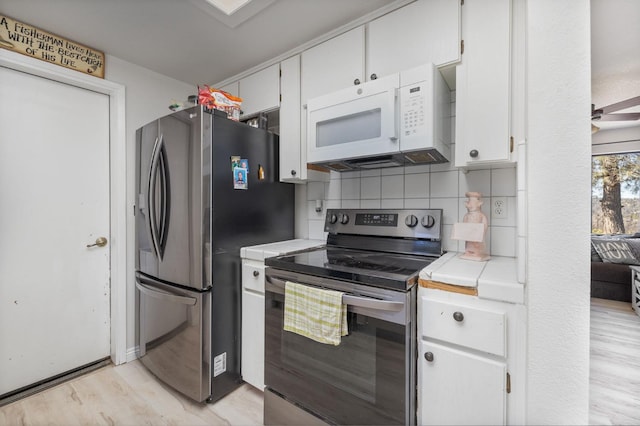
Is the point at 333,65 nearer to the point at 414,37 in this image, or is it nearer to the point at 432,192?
the point at 414,37

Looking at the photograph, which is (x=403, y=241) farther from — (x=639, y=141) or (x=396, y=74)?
(x=639, y=141)

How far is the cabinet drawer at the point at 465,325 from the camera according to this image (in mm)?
969

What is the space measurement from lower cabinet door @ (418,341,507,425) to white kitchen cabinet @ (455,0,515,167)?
83 centimetres

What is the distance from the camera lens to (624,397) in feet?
4.63

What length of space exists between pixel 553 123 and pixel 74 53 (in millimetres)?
2652

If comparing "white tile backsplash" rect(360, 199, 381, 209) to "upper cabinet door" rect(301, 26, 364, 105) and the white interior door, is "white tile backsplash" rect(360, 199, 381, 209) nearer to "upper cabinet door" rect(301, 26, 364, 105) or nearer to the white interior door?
"upper cabinet door" rect(301, 26, 364, 105)

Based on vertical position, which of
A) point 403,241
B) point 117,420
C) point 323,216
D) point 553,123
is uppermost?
point 553,123

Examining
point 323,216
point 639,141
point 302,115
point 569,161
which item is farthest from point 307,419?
point 639,141

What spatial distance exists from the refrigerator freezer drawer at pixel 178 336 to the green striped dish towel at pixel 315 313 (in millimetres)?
552

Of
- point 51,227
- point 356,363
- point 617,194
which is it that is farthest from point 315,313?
point 617,194

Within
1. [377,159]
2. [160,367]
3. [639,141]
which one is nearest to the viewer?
[377,159]

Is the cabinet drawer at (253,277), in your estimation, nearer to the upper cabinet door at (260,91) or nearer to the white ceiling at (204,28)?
the upper cabinet door at (260,91)

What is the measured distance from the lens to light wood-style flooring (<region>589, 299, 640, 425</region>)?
128cm

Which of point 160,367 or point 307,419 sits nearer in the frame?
point 307,419
